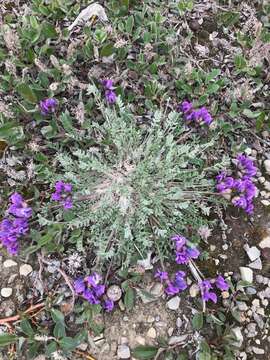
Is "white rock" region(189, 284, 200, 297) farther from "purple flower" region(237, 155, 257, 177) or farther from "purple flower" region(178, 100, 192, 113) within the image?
"purple flower" region(178, 100, 192, 113)

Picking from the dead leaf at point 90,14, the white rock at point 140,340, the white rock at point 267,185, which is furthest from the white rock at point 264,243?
the dead leaf at point 90,14

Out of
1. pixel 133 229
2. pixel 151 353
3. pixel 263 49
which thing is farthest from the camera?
pixel 263 49

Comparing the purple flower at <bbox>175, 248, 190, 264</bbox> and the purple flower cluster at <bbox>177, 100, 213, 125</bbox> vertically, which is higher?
the purple flower cluster at <bbox>177, 100, 213, 125</bbox>

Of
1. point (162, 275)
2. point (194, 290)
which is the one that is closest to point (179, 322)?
point (194, 290)

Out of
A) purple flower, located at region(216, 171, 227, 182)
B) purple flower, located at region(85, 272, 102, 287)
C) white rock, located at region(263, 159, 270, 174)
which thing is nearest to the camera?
purple flower, located at region(85, 272, 102, 287)

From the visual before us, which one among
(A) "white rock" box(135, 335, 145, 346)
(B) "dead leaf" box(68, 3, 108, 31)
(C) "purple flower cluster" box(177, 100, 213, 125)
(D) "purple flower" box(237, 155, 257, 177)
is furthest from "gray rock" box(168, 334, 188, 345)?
(B) "dead leaf" box(68, 3, 108, 31)

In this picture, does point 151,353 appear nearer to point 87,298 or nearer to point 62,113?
point 87,298

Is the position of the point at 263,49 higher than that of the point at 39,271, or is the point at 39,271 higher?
the point at 263,49

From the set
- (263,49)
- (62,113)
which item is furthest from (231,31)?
(62,113)
